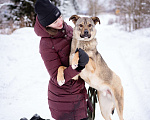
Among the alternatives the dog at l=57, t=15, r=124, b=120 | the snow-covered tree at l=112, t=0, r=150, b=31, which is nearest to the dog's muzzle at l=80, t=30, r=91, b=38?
the dog at l=57, t=15, r=124, b=120

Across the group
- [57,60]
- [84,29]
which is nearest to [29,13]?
[84,29]

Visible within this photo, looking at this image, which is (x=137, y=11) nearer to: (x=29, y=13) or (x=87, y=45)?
(x=29, y=13)

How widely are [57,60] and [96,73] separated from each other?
841 millimetres

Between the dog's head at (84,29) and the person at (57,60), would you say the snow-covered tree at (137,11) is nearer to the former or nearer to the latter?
the dog's head at (84,29)

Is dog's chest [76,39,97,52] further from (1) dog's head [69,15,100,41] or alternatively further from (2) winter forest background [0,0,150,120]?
(2) winter forest background [0,0,150,120]

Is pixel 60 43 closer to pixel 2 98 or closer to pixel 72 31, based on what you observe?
pixel 72 31

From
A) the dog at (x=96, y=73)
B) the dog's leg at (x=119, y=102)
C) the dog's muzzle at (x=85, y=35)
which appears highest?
the dog's muzzle at (x=85, y=35)

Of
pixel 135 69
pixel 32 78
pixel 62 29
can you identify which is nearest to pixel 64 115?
pixel 62 29

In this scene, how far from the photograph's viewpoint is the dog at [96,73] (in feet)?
7.35

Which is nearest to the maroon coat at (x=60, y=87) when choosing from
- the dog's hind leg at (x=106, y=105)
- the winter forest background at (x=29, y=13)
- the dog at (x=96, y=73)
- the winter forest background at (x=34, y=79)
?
the dog at (x=96, y=73)

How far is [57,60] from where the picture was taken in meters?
1.80

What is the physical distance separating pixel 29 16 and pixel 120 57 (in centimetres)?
765

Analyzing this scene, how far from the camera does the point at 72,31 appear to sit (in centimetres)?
233

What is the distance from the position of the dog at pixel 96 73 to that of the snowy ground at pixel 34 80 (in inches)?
25.6
